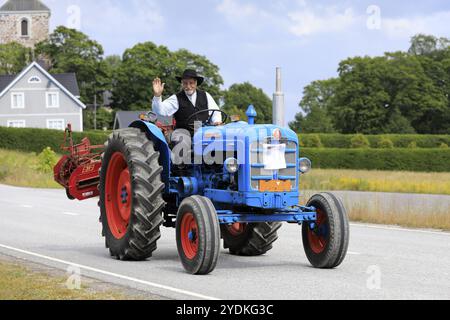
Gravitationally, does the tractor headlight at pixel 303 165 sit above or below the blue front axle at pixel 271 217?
above

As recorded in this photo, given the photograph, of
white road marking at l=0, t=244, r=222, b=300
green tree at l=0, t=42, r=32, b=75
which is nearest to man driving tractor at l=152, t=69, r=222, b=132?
white road marking at l=0, t=244, r=222, b=300

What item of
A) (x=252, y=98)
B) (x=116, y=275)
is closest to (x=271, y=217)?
(x=116, y=275)

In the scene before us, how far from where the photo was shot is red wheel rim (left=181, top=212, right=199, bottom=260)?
11.0 metres

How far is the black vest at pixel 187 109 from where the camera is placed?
12.5 metres

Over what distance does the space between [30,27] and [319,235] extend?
14564cm

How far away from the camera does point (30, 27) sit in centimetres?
15225

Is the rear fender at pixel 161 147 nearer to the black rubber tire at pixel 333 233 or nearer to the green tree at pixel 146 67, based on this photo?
the black rubber tire at pixel 333 233

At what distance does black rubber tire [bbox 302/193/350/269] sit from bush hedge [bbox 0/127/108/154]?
206 ft

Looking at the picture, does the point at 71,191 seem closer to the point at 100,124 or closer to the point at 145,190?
the point at 145,190

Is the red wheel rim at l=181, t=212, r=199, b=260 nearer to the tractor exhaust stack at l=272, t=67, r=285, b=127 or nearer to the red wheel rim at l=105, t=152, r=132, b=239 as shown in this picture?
the red wheel rim at l=105, t=152, r=132, b=239

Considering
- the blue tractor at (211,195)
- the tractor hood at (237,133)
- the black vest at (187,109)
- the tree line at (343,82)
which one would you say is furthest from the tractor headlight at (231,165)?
the tree line at (343,82)

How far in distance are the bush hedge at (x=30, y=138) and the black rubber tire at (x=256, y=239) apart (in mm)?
61163

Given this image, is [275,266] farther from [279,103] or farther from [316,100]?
[316,100]
